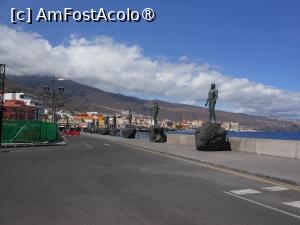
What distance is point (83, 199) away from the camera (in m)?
10.8

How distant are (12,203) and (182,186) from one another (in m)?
4.77

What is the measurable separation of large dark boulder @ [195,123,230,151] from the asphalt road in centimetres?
1136

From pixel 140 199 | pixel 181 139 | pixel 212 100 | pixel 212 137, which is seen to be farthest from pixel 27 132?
pixel 140 199

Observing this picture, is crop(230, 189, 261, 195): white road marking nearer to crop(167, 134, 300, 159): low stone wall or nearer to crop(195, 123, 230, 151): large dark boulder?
crop(167, 134, 300, 159): low stone wall

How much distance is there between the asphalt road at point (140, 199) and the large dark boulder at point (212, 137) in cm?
1136

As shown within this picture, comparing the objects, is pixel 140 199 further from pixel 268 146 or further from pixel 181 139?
pixel 181 139

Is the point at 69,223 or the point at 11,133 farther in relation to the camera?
the point at 11,133

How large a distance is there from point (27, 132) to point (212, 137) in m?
18.1

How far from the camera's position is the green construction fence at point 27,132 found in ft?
127

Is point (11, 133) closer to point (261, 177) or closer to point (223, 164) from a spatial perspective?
point (223, 164)

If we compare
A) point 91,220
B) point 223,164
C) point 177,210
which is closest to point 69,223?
point 91,220

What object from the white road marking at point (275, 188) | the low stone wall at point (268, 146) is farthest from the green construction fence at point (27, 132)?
the white road marking at point (275, 188)

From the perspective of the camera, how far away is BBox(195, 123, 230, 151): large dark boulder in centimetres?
2805

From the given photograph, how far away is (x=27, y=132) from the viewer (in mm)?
40094
